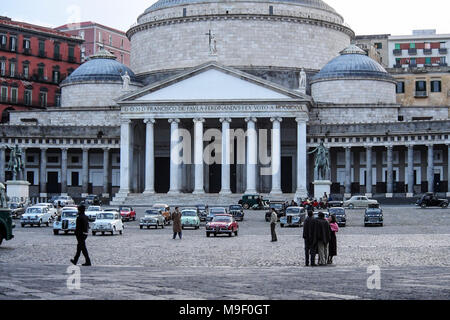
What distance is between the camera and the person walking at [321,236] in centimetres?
2931

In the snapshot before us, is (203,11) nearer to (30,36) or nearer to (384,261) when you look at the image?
(30,36)

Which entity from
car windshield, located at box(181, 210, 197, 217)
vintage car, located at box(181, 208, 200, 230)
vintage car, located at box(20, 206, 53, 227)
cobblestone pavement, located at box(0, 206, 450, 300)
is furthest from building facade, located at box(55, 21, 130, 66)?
cobblestone pavement, located at box(0, 206, 450, 300)

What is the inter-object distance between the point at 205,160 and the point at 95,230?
45.2 m

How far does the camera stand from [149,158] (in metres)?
91.2

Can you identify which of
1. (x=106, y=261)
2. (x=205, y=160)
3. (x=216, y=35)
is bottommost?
(x=106, y=261)

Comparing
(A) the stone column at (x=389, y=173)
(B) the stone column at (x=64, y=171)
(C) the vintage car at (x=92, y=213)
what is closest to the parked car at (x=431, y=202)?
(A) the stone column at (x=389, y=173)

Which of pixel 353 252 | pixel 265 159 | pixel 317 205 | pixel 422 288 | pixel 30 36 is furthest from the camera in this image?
pixel 30 36

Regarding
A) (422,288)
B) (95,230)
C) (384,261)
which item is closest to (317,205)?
(95,230)

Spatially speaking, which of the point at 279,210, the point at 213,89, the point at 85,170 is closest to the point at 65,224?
the point at 279,210

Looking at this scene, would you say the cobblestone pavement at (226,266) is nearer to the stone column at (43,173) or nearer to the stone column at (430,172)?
the stone column at (430,172)

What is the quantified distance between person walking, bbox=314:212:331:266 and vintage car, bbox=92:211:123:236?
21927 mm

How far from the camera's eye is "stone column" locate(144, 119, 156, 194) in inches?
3558

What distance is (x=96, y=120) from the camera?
101 m

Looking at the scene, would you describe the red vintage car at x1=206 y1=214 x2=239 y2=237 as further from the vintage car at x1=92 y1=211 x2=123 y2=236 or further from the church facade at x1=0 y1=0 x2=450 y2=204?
the church facade at x1=0 y1=0 x2=450 y2=204
